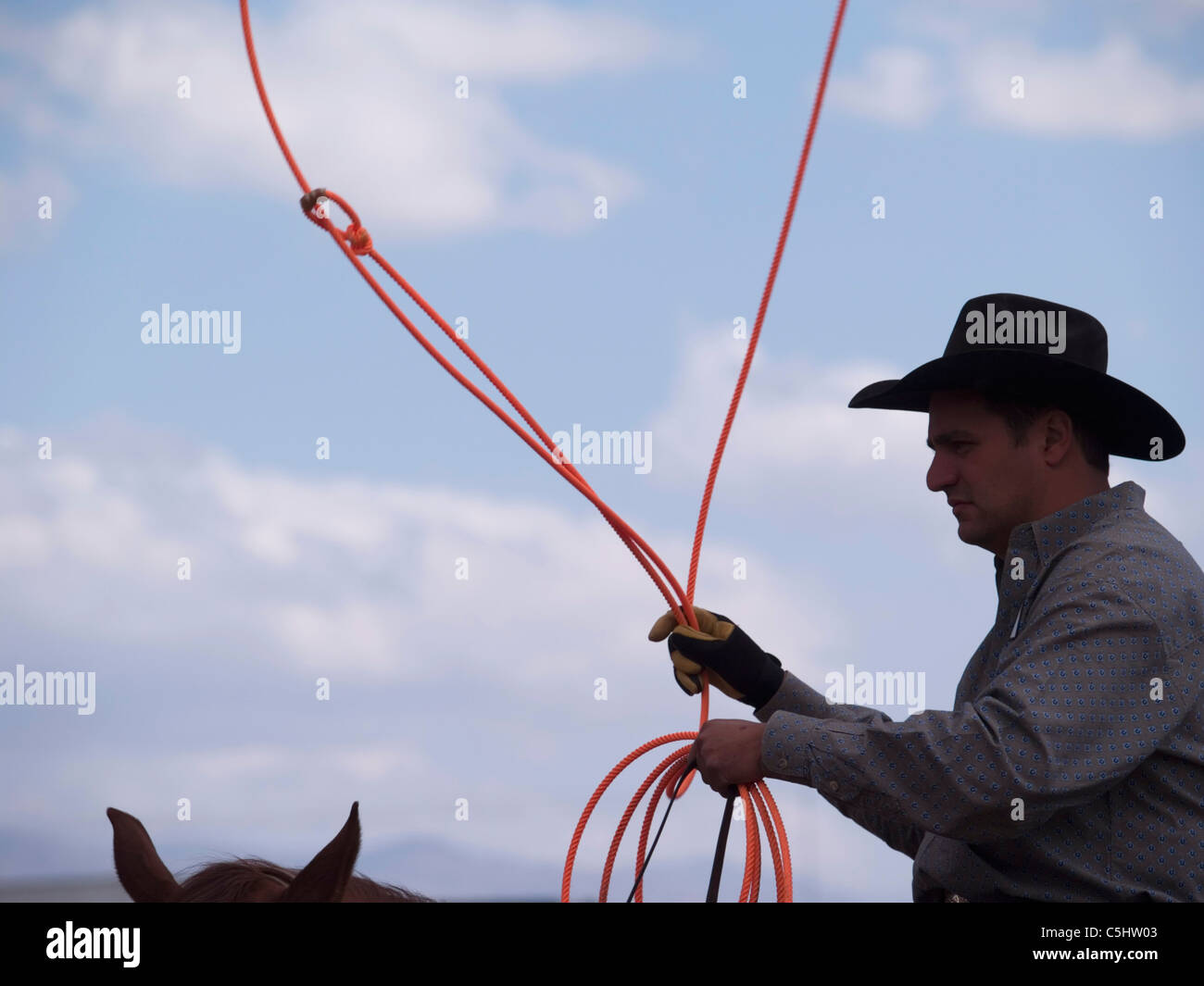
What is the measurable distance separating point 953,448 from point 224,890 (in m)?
1.54

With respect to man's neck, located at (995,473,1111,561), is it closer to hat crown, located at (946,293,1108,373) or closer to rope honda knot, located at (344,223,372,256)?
hat crown, located at (946,293,1108,373)

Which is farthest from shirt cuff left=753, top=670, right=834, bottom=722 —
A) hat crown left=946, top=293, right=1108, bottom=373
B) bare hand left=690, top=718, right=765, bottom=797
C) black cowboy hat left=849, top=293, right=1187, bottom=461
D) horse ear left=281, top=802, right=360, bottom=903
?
horse ear left=281, top=802, right=360, bottom=903

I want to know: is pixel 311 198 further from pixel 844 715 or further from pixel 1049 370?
pixel 844 715

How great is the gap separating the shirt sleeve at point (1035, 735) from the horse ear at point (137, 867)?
3.45 feet

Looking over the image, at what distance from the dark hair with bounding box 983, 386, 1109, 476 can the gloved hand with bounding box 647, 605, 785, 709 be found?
0.65 metres

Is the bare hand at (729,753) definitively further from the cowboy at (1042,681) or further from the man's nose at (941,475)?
the man's nose at (941,475)

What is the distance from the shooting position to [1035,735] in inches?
76.3

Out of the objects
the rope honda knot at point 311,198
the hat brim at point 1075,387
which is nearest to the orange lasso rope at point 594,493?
the rope honda knot at point 311,198

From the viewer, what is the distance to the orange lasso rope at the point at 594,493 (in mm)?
2055

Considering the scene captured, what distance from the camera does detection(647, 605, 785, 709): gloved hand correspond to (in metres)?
2.36

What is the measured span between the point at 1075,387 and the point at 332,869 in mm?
1598
